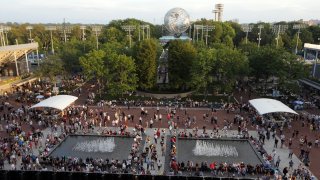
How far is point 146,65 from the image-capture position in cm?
4375

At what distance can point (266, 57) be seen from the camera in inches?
1781

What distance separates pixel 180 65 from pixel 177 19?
3050 centimetres

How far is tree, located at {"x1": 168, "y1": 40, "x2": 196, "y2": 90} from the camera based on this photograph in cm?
4397

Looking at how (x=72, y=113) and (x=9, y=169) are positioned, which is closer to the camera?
(x=9, y=169)

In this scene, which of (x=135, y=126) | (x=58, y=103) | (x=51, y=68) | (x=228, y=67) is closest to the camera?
(x=135, y=126)

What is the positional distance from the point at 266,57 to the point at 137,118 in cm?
2298

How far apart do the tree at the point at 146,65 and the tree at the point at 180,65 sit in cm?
256

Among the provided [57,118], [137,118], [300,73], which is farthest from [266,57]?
[57,118]

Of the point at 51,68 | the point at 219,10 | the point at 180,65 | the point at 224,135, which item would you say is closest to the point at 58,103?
the point at 51,68

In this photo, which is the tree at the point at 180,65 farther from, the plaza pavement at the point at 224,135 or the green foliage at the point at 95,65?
the plaza pavement at the point at 224,135

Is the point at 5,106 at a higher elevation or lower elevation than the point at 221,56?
lower

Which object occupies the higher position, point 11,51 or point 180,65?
point 11,51

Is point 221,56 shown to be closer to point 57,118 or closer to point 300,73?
point 300,73

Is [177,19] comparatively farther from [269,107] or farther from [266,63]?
[269,107]
